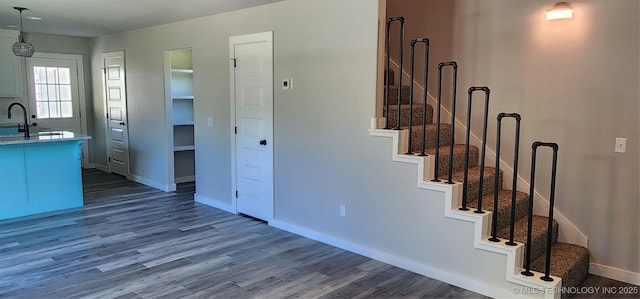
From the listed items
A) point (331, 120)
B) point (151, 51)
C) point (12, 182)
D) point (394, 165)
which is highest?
point (151, 51)

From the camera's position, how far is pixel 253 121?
4.96 m

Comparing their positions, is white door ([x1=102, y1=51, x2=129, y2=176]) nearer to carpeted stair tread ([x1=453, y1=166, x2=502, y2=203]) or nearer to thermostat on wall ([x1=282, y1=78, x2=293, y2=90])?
thermostat on wall ([x1=282, y1=78, x2=293, y2=90])

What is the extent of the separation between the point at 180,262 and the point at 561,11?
377 cm

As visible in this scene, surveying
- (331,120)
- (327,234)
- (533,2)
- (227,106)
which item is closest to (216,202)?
(227,106)

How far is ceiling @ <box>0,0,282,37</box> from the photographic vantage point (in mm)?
4555

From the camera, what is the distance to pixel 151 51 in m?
6.38

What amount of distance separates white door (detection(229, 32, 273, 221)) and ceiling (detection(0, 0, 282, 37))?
457 mm

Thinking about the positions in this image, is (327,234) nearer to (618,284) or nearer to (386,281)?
(386,281)

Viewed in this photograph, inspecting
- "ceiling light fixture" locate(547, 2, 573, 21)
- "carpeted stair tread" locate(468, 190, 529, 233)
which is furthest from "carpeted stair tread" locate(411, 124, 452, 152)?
"ceiling light fixture" locate(547, 2, 573, 21)

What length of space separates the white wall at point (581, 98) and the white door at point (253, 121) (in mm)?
2217

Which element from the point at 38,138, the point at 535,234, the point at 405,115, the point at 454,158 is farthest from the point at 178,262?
the point at 535,234

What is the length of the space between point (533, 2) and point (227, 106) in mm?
3391

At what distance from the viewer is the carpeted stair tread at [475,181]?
3.69 meters

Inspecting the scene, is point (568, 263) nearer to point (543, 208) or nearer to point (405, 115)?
point (543, 208)
